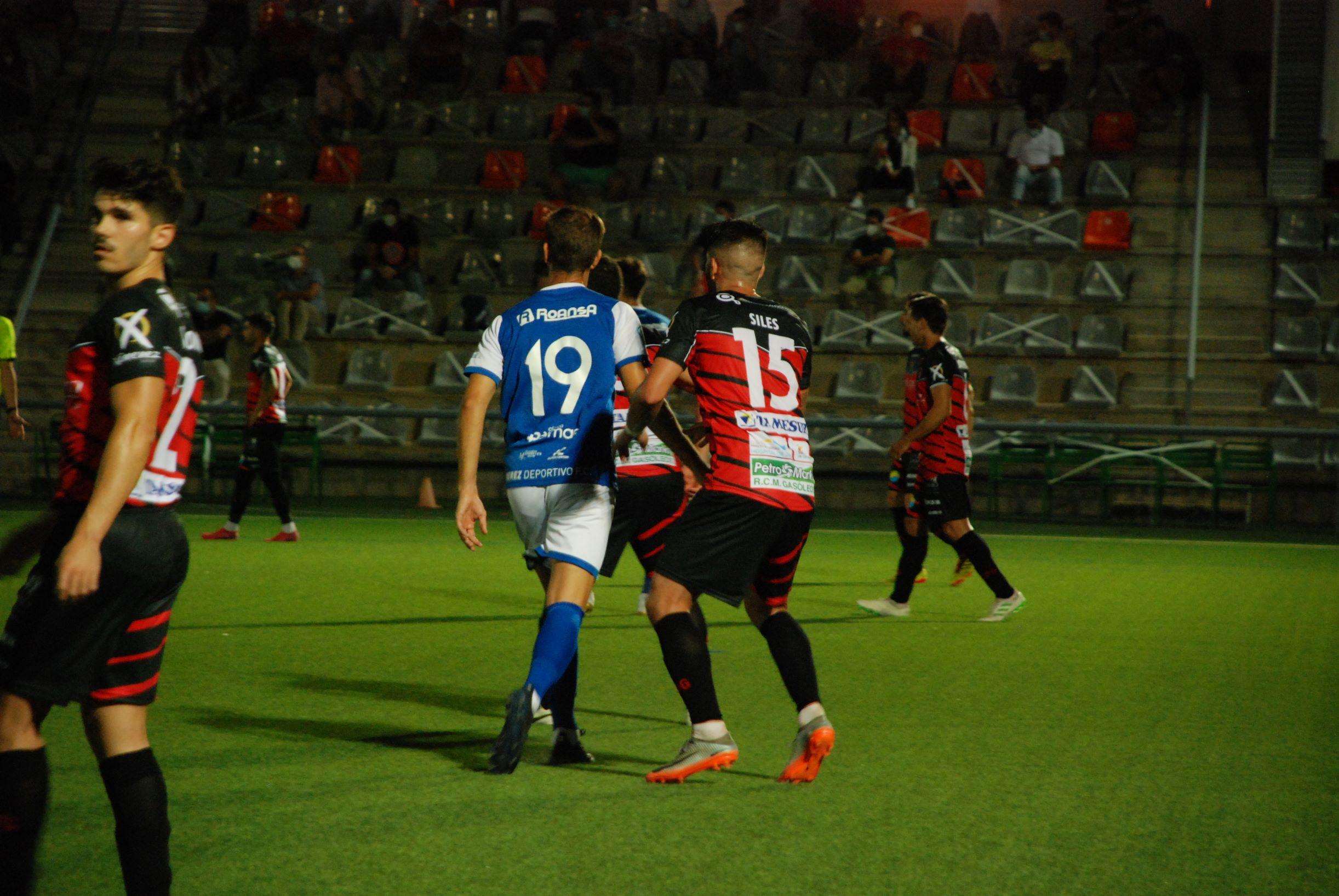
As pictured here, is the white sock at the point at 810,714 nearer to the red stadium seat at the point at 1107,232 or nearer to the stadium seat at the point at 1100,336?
the stadium seat at the point at 1100,336

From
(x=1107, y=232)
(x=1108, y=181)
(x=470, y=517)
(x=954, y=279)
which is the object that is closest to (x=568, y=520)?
(x=470, y=517)

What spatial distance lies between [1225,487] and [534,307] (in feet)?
43.3

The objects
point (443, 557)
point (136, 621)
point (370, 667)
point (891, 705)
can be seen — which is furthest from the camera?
point (443, 557)

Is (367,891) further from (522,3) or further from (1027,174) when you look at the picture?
(522,3)

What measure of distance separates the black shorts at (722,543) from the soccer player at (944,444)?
3.87m

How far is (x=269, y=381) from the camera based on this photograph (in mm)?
12344

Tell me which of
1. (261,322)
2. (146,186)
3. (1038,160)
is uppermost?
(1038,160)

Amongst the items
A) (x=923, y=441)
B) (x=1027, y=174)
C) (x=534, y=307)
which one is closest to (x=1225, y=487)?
(x=1027, y=174)

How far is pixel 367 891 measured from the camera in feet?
11.8

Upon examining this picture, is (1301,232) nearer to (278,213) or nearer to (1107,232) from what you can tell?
(1107,232)

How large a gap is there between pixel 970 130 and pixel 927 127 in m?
0.65

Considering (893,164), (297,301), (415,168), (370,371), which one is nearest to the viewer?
(370,371)

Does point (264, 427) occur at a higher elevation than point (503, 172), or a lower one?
lower

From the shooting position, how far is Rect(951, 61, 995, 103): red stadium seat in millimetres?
21875
